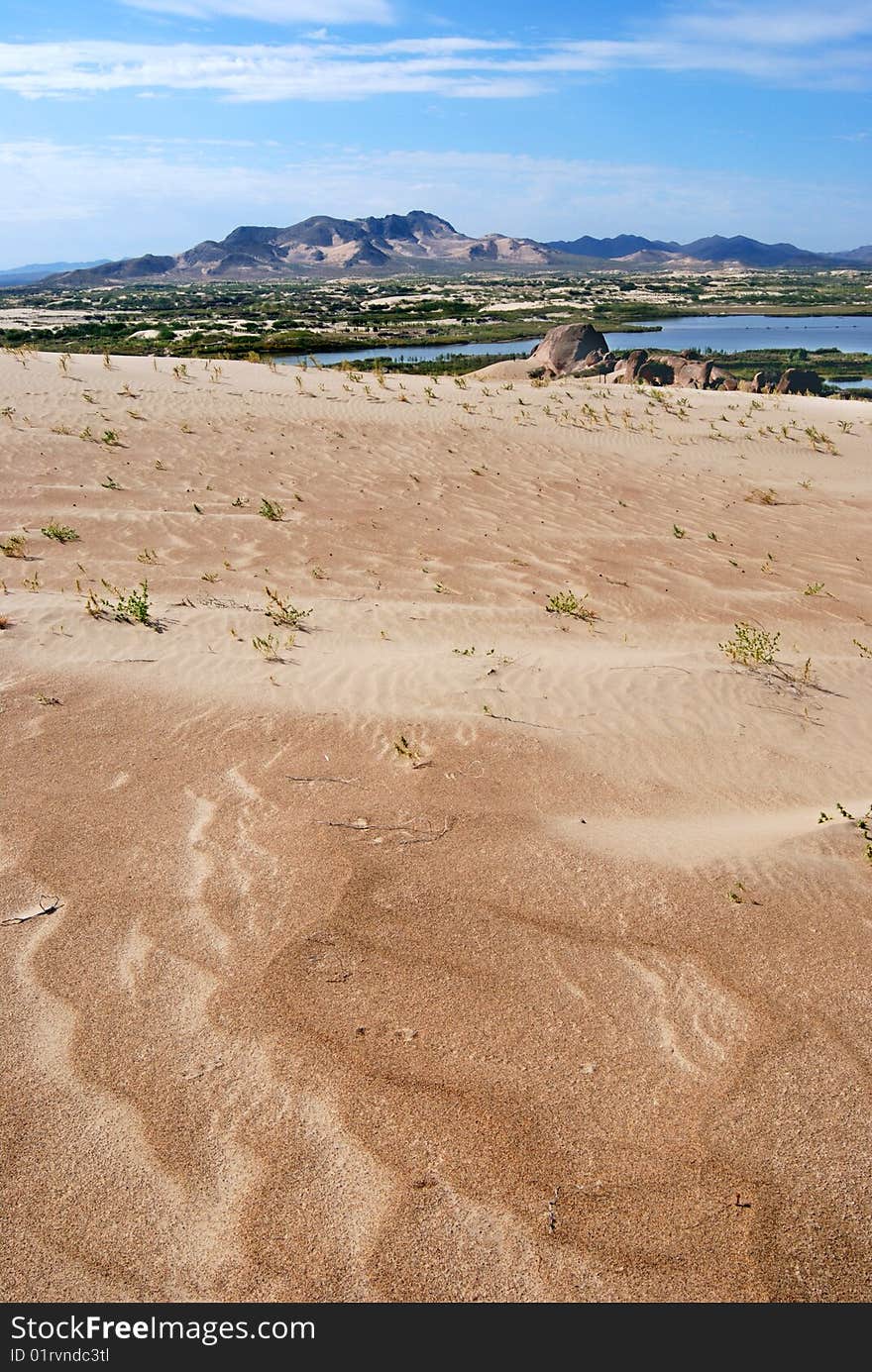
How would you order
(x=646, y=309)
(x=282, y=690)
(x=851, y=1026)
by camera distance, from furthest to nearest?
(x=646, y=309), (x=282, y=690), (x=851, y=1026)

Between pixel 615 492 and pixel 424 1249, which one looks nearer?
pixel 424 1249

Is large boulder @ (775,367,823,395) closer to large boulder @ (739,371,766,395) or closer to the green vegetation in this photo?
large boulder @ (739,371,766,395)

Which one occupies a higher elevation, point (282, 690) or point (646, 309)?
point (646, 309)

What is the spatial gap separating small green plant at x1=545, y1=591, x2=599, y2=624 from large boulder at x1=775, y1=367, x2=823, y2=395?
16.5 meters

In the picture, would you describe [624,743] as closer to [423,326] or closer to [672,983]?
[672,983]

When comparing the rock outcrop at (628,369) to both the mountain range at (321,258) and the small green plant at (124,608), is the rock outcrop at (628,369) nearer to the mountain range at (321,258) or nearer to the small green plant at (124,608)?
the small green plant at (124,608)

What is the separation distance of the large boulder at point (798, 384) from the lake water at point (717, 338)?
18.8ft

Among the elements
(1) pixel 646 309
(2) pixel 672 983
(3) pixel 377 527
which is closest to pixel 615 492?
(3) pixel 377 527

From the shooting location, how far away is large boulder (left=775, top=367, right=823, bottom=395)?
2133 centimetres

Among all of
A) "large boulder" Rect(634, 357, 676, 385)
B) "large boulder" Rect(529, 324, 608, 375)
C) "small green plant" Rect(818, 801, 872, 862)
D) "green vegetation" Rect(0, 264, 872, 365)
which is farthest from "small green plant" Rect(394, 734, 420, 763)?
"large boulder" Rect(529, 324, 608, 375)

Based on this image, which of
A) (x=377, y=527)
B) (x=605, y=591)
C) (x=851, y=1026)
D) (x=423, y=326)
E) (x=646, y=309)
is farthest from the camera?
(x=646, y=309)

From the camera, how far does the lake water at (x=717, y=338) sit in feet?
107

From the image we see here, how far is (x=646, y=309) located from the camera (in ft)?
178

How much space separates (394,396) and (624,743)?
1320 cm
